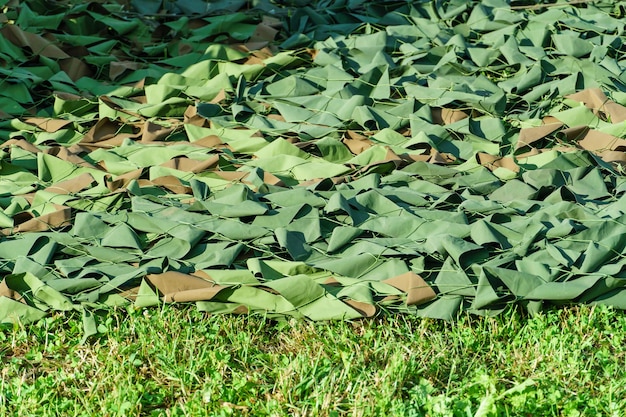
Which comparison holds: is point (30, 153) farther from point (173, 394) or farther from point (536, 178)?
point (536, 178)

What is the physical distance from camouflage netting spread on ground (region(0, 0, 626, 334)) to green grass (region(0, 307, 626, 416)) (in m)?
0.07

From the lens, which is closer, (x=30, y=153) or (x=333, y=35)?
(x=30, y=153)

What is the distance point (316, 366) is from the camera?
238 centimetres

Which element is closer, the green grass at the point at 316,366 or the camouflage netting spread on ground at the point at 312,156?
the green grass at the point at 316,366

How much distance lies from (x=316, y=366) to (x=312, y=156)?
1295mm

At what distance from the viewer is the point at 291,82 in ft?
13.5

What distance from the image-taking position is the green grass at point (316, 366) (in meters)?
2.25

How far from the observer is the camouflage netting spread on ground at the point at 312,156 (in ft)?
8.81

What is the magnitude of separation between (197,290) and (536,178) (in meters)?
1.29

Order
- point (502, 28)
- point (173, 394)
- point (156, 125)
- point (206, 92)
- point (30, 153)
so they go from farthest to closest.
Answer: point (502, 28)
point (206, 92)
point (156, 125)
point (30, 153)
point (173, 394)

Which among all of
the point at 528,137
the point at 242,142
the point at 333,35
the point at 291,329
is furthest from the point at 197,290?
the point at 333,35

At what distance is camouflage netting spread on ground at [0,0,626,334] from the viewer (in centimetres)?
269

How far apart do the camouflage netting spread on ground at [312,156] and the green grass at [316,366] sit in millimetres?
70

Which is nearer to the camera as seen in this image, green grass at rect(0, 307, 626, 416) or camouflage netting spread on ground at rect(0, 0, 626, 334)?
green grass at rect(0, 307, 626, 416)
